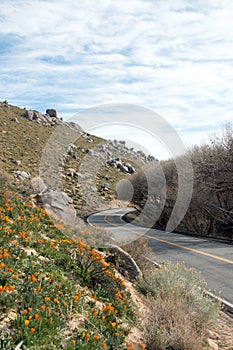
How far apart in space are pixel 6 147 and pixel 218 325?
5156 cm

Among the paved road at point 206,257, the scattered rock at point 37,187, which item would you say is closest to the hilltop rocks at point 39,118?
the scattered rock at point 37,187

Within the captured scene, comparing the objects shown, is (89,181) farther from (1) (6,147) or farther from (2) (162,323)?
(2) (162,323)

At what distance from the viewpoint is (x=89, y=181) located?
53719 millimetres

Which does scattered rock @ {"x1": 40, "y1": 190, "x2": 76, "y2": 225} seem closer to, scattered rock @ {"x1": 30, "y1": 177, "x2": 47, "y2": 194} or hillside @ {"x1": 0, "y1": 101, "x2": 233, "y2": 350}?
scattered rock @ {"x1": 30, "y1": 177, "x2": 47, "y2": 194}

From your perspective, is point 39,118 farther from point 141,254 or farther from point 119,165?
point 141,254

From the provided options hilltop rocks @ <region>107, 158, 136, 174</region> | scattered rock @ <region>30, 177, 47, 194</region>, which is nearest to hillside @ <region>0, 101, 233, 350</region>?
scattered rock @ <region>30, 177, 47, 194</region>

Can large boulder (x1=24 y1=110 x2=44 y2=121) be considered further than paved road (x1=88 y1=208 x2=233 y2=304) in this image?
Yes

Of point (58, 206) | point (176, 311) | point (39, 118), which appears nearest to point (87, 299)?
point (176, 311)

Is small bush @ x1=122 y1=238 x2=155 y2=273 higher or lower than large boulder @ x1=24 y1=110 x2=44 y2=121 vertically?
lower

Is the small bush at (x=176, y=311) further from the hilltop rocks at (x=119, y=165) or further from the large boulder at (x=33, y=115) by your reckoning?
the large boulder at (x=33, y=115)

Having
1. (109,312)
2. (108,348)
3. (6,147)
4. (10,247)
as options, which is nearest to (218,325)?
(109,312)

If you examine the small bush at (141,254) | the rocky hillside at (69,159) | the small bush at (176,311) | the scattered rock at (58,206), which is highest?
the rocky hillside at (69,159)

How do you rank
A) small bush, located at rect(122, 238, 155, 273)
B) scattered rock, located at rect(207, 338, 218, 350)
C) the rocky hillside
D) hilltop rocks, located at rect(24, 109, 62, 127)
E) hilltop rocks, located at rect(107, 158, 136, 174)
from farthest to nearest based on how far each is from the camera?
hilltop rocks, located at rect(24, 109, 62, 127) → hilltop rocks, located at rect(107, 158, 136, 174) → the rocky hillside → small bush, located at rect(122, 238, 155, 273) → scattered rock, located at rect(207, 338, 218, 350)

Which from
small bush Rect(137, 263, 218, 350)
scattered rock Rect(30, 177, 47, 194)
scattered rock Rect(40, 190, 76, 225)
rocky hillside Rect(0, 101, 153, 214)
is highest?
rocky hillside Rect(0, 101, 153, 214)
